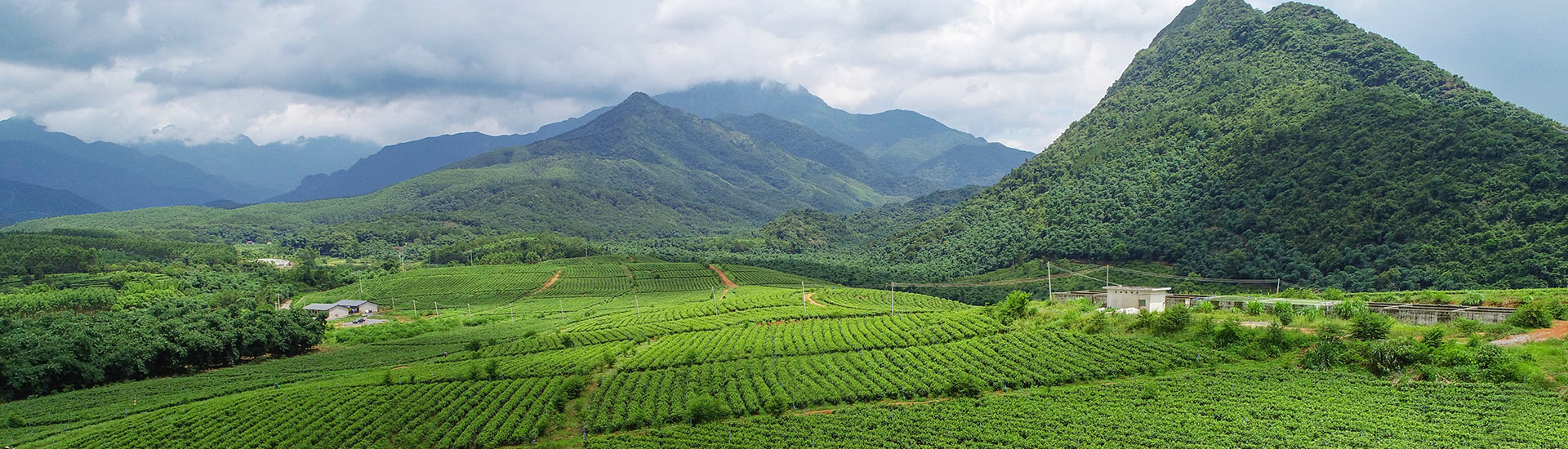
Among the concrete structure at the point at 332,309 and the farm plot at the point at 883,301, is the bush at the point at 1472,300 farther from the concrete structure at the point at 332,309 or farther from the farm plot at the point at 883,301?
the concrete structure at the point at 332,309

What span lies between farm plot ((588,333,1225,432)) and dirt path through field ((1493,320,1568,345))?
1079 centimetres

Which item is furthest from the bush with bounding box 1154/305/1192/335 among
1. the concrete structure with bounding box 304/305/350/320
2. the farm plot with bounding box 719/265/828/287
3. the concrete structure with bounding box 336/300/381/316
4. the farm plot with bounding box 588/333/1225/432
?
the concrete structure with bounding box 304/305/350/320

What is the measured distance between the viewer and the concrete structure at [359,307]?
9469 centimetres

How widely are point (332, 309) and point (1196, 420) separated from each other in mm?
97391

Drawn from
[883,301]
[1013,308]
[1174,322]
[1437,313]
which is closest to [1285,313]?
[1174,322]

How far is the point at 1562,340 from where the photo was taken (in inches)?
1193

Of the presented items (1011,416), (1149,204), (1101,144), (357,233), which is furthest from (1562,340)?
(357,233)

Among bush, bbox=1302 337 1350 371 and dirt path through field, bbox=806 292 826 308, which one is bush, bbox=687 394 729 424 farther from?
dirt path through field, bbox=806 292 826 308

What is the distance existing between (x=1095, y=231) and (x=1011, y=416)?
78550 mm

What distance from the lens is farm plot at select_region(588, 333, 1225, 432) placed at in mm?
36281

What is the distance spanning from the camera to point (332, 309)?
9381 centimetres

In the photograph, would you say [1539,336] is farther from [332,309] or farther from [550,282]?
[550,282]

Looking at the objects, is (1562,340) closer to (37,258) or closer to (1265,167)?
(1265,167)

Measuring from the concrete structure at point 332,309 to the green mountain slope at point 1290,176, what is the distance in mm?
85043
